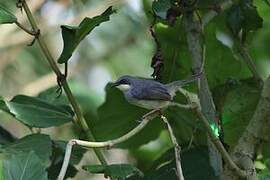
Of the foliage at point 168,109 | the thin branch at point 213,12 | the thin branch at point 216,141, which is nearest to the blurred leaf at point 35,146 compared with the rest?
the foliage at point 168,109

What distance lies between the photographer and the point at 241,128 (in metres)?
1.12

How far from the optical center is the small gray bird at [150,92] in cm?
89

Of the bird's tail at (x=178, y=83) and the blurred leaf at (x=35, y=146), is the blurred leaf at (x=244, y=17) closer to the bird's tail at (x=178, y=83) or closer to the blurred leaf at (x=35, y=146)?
the bird's tail at (x=178, y=83)

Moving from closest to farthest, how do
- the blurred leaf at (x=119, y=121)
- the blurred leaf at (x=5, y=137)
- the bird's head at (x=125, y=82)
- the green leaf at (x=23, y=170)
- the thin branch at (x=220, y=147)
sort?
the green leaf at (x=23, y=170) → the thin branch at (x=220, y=147) → the bird's head at (x=125, y=82) → the blurred leaf at (x=5, y=137) → the blurred leaf at (x=119, y=121)

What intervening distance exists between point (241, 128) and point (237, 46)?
14 cm

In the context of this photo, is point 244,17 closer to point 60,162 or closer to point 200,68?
point 200,68

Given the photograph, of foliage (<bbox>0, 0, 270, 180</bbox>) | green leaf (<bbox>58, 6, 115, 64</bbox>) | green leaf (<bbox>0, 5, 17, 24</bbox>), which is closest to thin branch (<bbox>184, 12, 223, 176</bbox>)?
foliage (<bbox>0, 0, 270, 180</bbox>)

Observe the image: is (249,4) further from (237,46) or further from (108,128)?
(108,128)

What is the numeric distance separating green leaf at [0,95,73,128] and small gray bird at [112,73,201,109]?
0.13 m

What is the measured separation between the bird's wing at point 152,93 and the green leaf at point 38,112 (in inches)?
6.2

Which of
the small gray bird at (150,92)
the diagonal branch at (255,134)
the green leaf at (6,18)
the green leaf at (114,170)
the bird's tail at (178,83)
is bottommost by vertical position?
the diagonal branch at (255,134)

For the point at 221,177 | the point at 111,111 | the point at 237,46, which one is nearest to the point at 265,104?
the point at 221,177

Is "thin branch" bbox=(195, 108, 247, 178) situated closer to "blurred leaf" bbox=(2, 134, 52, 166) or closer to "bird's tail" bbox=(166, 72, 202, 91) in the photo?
"bird's tail" bbox=(166, 72, 202, 91)

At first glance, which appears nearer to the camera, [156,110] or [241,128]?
[156,110]
